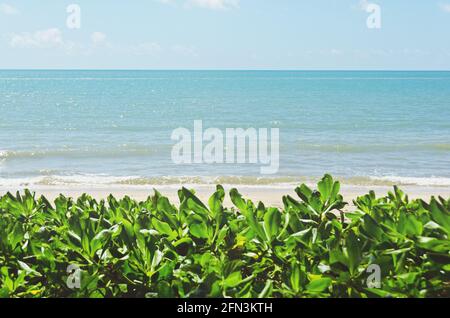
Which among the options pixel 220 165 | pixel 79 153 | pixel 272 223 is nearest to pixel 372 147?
pixel 220 165

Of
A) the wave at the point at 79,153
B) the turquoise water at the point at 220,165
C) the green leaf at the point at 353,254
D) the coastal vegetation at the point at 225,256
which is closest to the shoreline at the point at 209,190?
the turquoise water at the point at 220,165

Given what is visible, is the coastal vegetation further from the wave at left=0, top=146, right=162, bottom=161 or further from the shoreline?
the wave at left=0, top=146, right=162, bottom=161

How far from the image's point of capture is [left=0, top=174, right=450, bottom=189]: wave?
1345 cm

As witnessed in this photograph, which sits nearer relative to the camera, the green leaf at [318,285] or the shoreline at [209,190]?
the green leaf at [318,285]

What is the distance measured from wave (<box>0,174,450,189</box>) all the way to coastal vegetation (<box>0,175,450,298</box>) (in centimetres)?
1067

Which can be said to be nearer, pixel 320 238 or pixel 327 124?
pixel 320 238

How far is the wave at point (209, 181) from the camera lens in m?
13.4

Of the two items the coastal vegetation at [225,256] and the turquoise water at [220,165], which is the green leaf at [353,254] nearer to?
the coastal vegetation at [225,256]

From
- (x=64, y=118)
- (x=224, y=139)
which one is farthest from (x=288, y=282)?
(x=64, y=118)

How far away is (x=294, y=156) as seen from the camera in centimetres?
1880

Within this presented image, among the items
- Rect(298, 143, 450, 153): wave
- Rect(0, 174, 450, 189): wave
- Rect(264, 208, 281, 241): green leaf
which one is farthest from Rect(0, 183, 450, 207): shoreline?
Rect(264, 208, 281, 241): green leaf

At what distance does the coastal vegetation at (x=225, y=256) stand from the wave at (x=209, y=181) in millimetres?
10673
